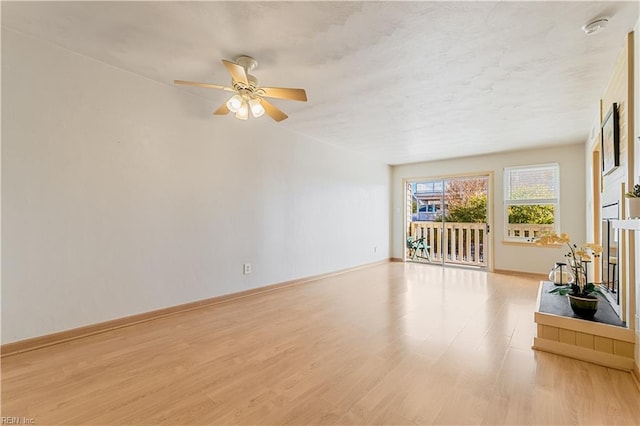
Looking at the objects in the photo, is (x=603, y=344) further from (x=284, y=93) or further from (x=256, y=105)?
(x=256, y=105)

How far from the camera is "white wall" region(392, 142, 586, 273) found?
4840 millimetres

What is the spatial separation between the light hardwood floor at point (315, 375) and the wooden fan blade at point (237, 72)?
2.10 metres

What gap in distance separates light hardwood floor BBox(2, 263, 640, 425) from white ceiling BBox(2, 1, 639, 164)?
7.67ft

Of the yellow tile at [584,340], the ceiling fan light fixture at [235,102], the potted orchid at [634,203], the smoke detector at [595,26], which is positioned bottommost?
the yellow tile at [584,340]

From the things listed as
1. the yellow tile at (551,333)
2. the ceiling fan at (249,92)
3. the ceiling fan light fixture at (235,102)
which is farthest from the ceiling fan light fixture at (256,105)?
the yellow tile at (551,333)

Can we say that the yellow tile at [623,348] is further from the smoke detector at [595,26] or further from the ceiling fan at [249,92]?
the ceiling fan at [249,92]

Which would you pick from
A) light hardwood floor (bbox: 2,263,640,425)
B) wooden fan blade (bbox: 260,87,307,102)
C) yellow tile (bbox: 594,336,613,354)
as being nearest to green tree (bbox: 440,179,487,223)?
light hardwood floor (bbox: 2,263,640,425)

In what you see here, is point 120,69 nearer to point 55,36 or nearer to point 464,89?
A: point 55,36

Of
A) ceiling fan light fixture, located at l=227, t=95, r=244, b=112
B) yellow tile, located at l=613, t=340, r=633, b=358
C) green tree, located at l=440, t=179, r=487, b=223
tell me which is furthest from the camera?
green tree, located at l=440, t=179, r=487, b=223

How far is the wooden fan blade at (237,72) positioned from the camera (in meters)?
2.03

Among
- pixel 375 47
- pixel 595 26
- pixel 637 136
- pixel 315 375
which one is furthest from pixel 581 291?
pixel 375 47

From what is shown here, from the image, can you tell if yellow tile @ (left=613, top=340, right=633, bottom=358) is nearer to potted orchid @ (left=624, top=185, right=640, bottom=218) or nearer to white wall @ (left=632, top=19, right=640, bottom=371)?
white wall @ (left=632, top=19, right=640, bottom=371)

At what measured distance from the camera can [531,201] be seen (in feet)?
17.3

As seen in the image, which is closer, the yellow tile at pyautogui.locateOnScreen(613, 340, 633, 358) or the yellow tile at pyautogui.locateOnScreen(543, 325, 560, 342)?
the yellow tile at pyautogui.locateOnScreen(613, 340, 633, 358)
